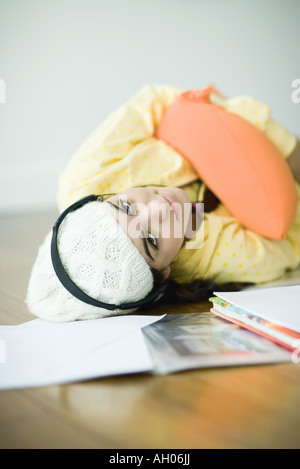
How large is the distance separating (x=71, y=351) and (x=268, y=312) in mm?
343

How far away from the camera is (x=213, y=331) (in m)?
0.82

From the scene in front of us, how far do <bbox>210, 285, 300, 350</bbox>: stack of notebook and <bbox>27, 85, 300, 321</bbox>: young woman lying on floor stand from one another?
159 mm

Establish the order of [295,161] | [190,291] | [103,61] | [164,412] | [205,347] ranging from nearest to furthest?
[164,412]
[205,347]
[190,291]
[295,161]
[103,61]

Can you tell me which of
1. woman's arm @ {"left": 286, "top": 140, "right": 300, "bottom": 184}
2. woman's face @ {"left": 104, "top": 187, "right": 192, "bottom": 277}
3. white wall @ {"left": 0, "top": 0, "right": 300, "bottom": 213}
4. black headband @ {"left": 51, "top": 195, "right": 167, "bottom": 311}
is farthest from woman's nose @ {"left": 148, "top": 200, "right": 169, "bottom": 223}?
white wall @ {"left": 0, "top": 0, "right": 300, "bottom": 213}

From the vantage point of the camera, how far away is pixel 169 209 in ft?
3.24

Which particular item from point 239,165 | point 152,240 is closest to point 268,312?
point 152,240

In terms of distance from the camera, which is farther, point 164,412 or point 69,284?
point 69,284

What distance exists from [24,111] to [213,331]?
6.14 feet

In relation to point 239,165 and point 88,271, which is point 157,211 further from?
point 239,165

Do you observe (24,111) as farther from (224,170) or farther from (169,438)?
(169,438)

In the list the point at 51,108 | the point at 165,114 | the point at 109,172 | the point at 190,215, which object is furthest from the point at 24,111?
the point at 190,215

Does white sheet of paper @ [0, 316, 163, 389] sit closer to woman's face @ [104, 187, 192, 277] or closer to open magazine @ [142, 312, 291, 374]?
open magazine @ [142, 312, 291, 374]

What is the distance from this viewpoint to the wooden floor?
0.55m

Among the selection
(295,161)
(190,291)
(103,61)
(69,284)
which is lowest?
(190,291)
